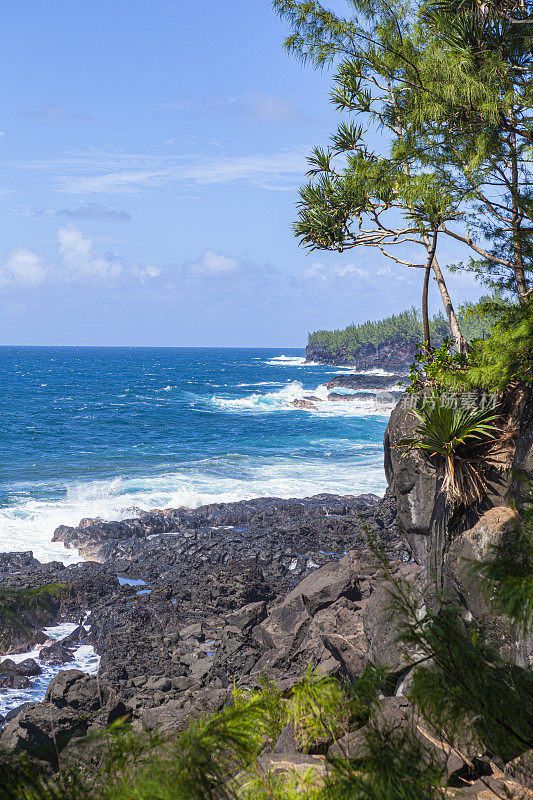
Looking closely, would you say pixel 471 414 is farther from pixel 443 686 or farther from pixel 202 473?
pixel 202 473

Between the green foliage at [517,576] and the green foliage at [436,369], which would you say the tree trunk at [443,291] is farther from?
the green foliage at [517,576]

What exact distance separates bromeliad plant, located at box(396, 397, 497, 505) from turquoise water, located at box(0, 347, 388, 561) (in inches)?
624

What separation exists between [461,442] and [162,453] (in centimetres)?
3220

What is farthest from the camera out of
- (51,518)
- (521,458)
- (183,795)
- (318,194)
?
(51,518)

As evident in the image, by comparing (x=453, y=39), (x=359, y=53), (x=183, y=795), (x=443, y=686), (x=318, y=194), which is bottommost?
(x=183, y=795)

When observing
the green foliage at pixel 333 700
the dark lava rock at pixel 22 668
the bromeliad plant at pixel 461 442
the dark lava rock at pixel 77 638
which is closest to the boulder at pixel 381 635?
the bromeliad plant at pixel 461 442

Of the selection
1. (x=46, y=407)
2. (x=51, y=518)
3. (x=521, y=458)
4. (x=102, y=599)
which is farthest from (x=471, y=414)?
(x=46, y=407)

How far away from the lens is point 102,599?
53.0 feet

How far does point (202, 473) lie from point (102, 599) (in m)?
16.4

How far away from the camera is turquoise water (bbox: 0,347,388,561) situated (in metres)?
26.5

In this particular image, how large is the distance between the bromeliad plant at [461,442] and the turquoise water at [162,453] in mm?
15844

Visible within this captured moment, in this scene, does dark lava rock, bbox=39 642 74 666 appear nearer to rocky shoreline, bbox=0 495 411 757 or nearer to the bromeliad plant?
rocky shoreline, bbox=0 495 411 757

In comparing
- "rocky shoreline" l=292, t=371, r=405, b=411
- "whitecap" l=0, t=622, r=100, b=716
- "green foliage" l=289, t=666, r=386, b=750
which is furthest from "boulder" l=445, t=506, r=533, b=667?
"rocky shoreline" l=292, t=371, r=405, b=411

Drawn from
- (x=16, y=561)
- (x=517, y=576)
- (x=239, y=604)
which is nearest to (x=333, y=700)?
(x=517, y=576)
